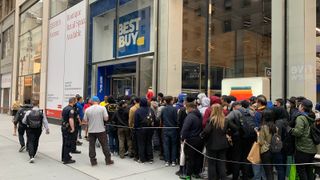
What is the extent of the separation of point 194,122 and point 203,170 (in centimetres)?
141

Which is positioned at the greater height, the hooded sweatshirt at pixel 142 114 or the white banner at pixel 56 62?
the white banner at pixel 56 62

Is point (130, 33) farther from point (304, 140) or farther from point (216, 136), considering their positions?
point (304, 140)

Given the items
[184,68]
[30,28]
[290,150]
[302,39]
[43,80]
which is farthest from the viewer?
[30,28]

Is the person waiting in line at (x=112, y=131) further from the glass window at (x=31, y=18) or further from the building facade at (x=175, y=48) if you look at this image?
the glass window at (x=31, y=18)

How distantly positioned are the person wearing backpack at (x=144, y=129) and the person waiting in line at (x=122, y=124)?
0.65 metres

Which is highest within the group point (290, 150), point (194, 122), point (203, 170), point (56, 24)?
point (56, 24)

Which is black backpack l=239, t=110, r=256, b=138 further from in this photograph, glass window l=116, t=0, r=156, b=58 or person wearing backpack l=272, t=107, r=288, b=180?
glass window l=116, t=0, r=156, b=58

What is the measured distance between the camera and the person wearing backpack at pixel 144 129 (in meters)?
9.40

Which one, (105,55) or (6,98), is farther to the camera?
(6,98)

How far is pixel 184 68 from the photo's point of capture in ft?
46.7

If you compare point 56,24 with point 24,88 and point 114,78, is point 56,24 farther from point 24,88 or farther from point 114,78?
point 24,88

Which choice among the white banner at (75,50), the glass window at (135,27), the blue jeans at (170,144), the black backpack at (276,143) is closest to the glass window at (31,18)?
the white banner at (75,50)

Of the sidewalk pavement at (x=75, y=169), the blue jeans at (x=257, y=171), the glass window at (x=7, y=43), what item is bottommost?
the sidewalk pavement at (x=75, y=169)

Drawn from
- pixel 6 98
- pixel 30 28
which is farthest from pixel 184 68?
pixel 6 98
